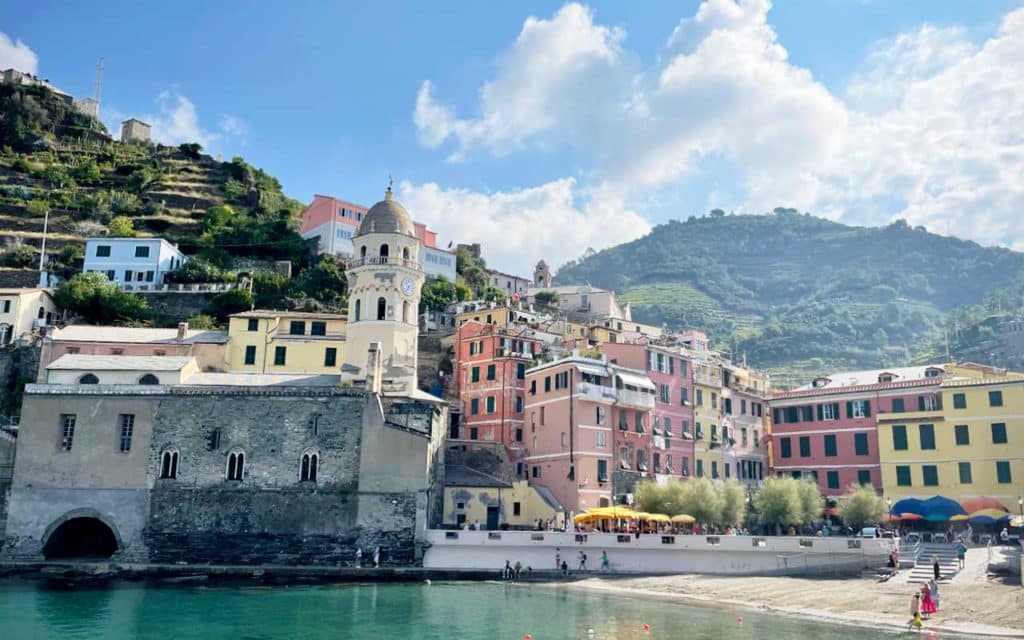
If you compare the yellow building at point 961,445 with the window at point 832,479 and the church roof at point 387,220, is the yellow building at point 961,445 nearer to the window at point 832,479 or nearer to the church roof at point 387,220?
the window at point 832,479

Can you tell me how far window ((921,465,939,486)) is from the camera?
4394 cm

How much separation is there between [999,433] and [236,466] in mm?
39783

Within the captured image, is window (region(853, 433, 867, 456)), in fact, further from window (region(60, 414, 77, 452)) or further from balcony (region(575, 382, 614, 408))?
window (region(60, 414, 77, 452))

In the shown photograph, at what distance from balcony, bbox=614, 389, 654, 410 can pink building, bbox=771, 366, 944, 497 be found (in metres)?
11.8

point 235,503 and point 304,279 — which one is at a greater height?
point 304,279

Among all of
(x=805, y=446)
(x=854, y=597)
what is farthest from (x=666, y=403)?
(x=854, y=597)

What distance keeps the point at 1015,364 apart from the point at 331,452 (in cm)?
9723

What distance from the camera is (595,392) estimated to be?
43250 mm

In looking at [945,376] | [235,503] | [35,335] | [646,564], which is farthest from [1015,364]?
[35,335]

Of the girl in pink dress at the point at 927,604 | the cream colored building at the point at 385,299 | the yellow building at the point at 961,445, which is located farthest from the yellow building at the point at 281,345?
the yellow building at the point at 961,445

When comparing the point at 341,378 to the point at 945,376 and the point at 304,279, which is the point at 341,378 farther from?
the point at 945,376

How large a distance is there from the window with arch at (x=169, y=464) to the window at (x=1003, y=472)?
42224 millimetres

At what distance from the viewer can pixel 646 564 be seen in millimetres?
35969

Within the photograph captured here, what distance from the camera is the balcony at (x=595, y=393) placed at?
141 ft
